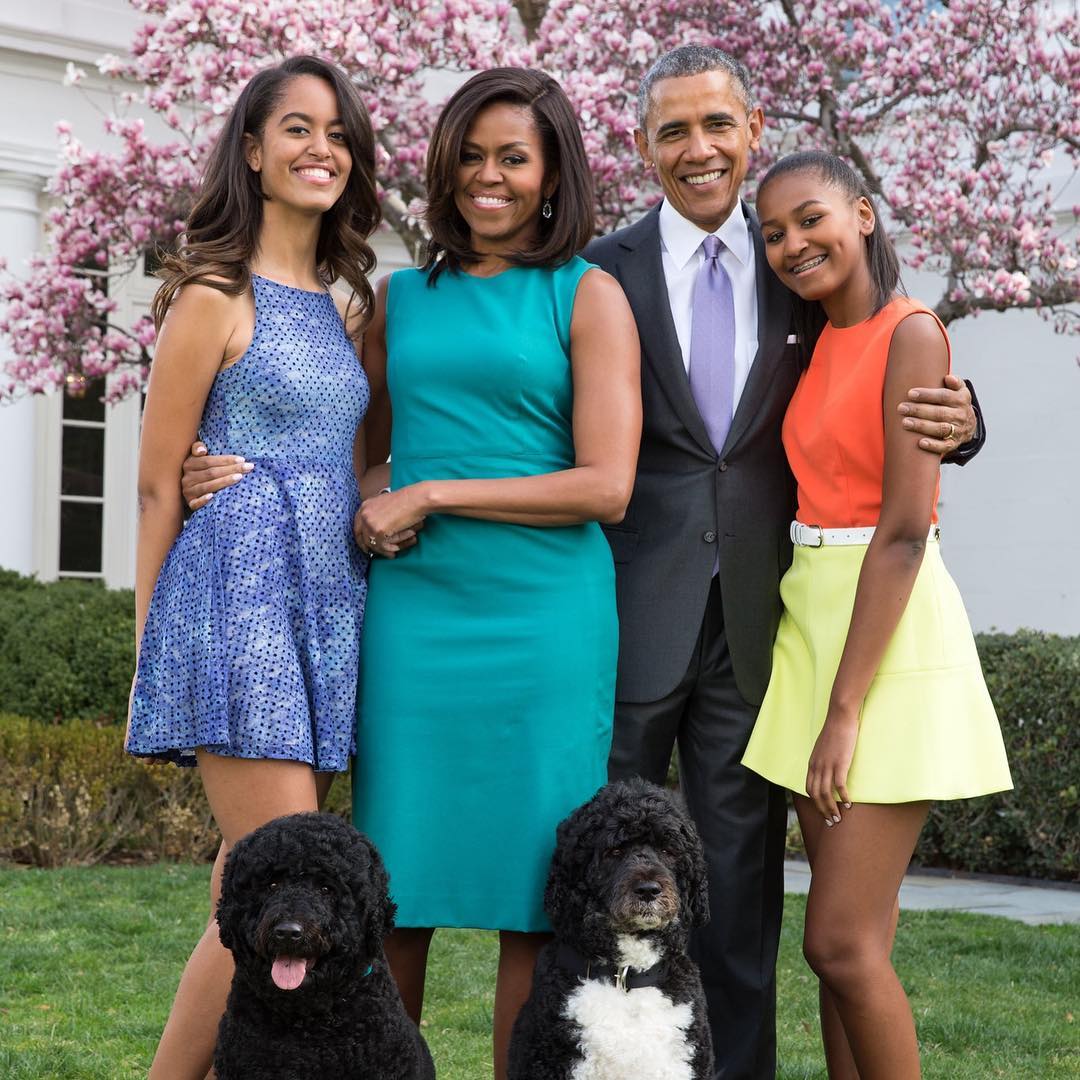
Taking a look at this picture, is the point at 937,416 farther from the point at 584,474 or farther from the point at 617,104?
the point at 617,104

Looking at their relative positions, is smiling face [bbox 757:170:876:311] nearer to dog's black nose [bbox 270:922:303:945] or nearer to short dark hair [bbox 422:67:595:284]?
short dark hair [bbox 422:67:595:284]

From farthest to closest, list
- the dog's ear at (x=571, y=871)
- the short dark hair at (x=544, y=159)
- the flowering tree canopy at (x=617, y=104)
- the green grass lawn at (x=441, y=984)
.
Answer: the flowering tree canopy at (x=617, y=104) < the green grass lawn at (x=441, y=984) < the short dark hair at (x=544, y=159) < the dog's ear at (x=571, y=871)

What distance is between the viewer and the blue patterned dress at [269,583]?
3223 mm

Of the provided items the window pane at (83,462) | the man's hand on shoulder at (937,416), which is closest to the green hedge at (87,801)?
the window pane at (83,462)

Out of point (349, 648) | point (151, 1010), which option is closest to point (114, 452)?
point (151, 1010)

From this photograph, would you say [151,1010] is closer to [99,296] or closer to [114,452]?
[99,296]

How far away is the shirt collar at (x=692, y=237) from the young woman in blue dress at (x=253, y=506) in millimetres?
837

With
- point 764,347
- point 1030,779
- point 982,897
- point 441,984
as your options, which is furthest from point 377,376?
point 1030,779

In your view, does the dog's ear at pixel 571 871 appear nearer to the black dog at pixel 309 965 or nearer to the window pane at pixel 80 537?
the black dog at pixel 309 965

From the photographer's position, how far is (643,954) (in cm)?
318

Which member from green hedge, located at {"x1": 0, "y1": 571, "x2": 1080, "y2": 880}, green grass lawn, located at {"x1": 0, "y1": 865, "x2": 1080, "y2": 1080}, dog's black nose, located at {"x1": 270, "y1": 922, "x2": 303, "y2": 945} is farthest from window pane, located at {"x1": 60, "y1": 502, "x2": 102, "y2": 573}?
dog's black nose, located at {"x1": 270, "y1": 922, "x2": 303, "y2": 945}

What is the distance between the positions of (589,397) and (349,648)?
0.76m

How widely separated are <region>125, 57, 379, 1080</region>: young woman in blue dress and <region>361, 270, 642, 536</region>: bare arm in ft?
0.62

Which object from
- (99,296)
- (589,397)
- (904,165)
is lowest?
(589,397)
